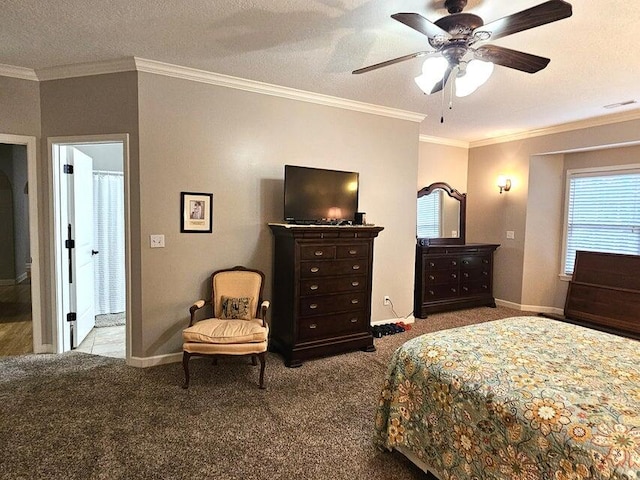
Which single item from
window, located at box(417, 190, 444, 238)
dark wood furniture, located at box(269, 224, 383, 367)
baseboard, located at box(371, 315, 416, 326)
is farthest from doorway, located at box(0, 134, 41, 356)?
window, located at box(417, 190, 444, 238)

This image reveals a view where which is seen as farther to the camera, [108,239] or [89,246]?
[108,239]

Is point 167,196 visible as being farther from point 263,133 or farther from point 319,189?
point 319,189

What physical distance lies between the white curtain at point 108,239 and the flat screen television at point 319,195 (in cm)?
280

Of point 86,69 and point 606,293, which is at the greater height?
point 86,69

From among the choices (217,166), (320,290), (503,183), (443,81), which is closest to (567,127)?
(503,183)

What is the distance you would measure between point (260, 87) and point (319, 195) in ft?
4.05

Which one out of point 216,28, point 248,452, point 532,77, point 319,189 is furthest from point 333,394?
point 532,77

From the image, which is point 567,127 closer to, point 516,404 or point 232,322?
point 516,404

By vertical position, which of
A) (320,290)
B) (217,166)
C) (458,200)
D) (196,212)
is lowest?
(320,290)

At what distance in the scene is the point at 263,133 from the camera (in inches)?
148

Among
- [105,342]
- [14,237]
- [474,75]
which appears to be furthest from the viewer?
[14,237]

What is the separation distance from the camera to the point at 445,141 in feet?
19.6

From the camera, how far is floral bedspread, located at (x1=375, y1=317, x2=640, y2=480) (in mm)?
1312

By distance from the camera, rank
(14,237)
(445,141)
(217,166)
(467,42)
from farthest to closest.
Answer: (14,237) → (445,141) → (217,166) → (467,42)
